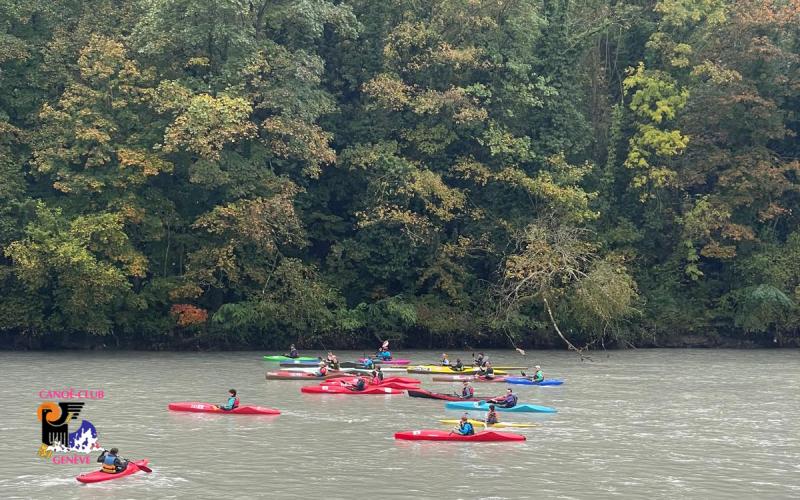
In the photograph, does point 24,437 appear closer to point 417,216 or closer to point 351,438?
point 351,438

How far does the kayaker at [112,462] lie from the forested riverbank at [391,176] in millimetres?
24459

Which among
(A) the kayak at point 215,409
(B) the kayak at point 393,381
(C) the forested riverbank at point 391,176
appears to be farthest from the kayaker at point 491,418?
(C) the forested riverbank at point 391,176

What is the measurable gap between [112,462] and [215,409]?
921 centimetres

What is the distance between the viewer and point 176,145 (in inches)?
1954

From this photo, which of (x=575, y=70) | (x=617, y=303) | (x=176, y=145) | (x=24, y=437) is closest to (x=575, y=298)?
(x=617, y=303)

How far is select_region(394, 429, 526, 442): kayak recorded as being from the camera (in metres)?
30.0

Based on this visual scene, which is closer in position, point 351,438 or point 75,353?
point 351,438

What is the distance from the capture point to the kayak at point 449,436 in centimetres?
3002

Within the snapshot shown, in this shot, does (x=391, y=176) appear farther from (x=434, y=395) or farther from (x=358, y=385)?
(x=434, y=395)

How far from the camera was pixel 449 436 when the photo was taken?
30031 mm

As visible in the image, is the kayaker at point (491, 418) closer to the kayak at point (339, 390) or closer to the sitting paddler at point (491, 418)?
the sitting paddler at point (491, 418)

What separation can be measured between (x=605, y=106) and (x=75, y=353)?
31263 millimetres

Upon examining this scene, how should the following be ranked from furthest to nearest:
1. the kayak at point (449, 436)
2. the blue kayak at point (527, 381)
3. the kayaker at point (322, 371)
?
1. the kayaker at point (322, 371)
2. the blue kayak at point (527, 381)
3. the kayak at point (449, 436)

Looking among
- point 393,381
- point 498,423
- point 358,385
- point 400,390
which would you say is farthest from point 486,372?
point 498,423
